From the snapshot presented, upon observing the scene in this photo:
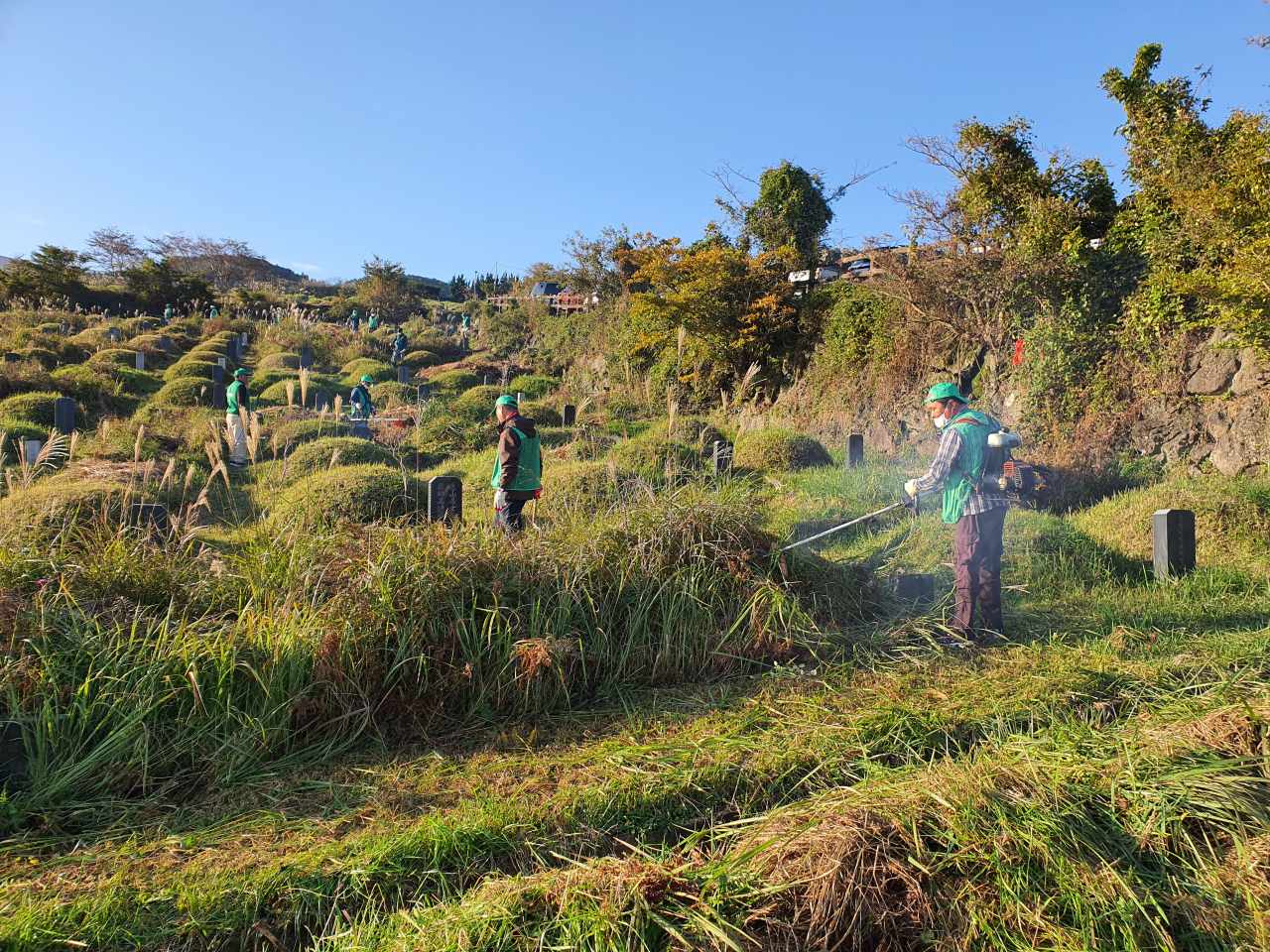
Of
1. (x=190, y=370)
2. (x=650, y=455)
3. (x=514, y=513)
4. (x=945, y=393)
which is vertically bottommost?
(x=514, y=513)

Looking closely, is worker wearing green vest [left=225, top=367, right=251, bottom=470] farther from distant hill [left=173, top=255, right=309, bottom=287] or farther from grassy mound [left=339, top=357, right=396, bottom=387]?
distant hill [left=173, top=255, right=309, bottom=287]

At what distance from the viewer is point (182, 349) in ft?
78.0

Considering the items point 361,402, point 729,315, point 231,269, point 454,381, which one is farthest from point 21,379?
point 231,269

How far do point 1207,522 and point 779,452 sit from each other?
16.3 feet

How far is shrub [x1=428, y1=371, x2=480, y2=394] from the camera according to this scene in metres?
21.0

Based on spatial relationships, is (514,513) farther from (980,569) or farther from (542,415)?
(542,415)

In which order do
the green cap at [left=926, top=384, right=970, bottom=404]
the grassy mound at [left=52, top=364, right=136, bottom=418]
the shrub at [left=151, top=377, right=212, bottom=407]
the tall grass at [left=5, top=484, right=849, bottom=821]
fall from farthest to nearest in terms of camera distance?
the shrub at [left=151, top=377, right=212, bottom=407]
the grassy mound at [left=52, top=364, right=136, bottom=418]
the green cap at [left=926, top=384, right=970, bottom=404]
the tall grass at [left=5, top=484, right=849, bottom=821]

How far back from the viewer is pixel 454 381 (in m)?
21.7

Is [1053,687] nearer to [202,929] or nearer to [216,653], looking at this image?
[202,929]

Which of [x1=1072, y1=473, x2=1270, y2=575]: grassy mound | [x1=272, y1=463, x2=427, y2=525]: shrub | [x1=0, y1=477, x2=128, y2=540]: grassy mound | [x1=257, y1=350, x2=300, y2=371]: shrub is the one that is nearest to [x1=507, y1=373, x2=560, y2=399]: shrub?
[x1=257, y1=350, x2=300, y2=371]: shrub

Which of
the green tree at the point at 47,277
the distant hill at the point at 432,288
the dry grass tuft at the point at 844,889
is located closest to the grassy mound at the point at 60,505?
the dry grass tuft at the point at 844,889

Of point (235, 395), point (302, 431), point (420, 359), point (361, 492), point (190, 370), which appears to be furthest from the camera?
point (420, 359)

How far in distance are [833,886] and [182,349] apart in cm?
2612

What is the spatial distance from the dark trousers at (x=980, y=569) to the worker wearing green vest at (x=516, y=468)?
363 cm
